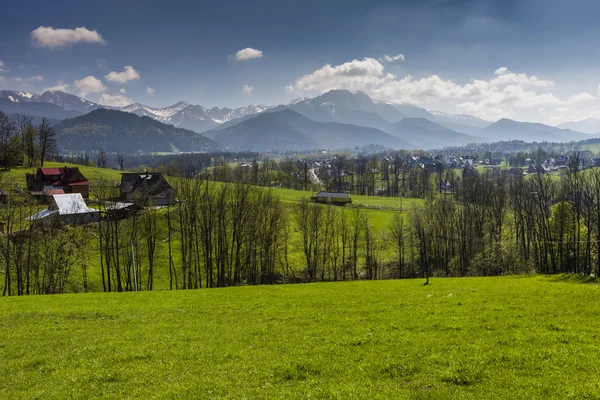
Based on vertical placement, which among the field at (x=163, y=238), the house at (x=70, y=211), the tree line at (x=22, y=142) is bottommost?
the field at (x=163, y=238)

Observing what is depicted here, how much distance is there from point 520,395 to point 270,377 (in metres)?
10.1

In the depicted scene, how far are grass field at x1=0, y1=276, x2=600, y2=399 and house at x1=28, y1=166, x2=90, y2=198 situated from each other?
97503mm

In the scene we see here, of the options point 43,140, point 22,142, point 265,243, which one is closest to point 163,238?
point 265,243

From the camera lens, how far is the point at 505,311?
2411 cm

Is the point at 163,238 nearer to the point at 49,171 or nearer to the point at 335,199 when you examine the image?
the point at 49,171

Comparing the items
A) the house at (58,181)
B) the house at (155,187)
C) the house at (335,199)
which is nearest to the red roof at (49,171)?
the house at (58,181)

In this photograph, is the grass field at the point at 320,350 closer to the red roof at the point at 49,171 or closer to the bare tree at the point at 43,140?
the red roof at the point at 49,171

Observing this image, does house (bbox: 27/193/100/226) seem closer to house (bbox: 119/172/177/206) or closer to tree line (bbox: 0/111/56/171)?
house (bbox: 119/172/177/206)

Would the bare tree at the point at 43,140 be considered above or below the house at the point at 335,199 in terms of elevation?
above

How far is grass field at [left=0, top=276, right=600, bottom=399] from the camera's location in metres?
13.8

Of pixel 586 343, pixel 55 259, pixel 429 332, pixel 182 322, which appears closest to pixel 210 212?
pixel 55 259

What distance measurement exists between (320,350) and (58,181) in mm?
127414

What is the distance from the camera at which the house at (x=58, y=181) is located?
110812 millimetres

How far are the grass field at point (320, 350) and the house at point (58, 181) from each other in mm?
97503
